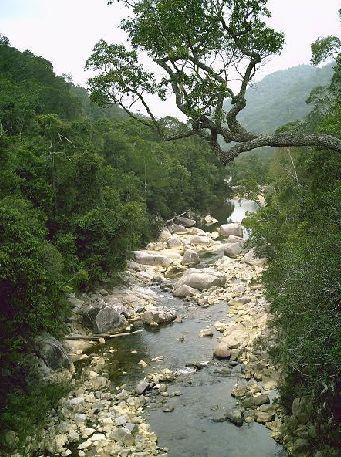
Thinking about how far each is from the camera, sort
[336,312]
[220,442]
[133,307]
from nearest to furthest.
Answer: [336,312], [220,442], [133,307]

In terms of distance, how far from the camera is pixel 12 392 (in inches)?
480

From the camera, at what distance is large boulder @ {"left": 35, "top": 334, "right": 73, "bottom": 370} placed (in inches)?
575

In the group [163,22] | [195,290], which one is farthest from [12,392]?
[195,290]

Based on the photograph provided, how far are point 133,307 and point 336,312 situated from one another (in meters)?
14.9

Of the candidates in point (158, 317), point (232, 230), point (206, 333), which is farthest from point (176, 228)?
point (206, 333)

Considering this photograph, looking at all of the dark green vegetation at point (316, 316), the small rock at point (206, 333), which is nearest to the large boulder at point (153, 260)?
the small rock at point (206, 333)

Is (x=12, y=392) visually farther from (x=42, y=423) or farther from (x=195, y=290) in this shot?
(x=195, y=290)

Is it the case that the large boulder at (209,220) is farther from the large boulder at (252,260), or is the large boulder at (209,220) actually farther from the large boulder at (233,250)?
A: the large boulder at (252,260)

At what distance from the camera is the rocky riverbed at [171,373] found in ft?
38.4

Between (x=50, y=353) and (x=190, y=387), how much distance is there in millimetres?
4669

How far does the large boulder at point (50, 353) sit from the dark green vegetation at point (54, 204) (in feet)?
1.06

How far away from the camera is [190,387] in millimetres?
14570

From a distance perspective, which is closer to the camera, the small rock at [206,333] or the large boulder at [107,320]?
the small rock at [206,333]

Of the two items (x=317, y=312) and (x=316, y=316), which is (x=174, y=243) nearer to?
(x=317, y=312)
